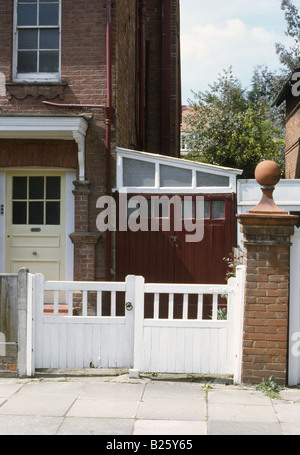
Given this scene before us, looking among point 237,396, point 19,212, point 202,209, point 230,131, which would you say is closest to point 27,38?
point 19,212

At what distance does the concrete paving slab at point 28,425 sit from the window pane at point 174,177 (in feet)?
17.7

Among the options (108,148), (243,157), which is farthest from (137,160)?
(243,157)

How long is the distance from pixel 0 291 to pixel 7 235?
366 cm

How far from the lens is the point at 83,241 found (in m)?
9.52

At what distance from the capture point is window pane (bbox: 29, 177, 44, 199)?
32.4 feet

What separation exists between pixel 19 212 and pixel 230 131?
17.8m

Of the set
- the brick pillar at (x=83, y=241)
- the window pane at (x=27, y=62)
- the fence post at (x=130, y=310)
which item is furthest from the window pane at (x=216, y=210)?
the window pane at (x=27, y=62)

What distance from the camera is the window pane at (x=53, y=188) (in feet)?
32.4

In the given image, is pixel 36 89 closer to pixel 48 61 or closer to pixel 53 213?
pixel 48 61

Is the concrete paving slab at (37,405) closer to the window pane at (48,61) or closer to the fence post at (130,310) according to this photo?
the fence post at (130,310)

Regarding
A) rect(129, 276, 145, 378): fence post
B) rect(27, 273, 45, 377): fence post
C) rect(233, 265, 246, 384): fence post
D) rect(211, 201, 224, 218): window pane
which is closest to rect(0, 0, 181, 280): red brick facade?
rect(211, 201, 224, 218): window pane

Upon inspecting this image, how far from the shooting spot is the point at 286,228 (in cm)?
611

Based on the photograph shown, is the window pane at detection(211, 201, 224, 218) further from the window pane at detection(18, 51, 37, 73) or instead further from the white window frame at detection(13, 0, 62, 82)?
the window pane at detection(18, 51, 37, 73)
